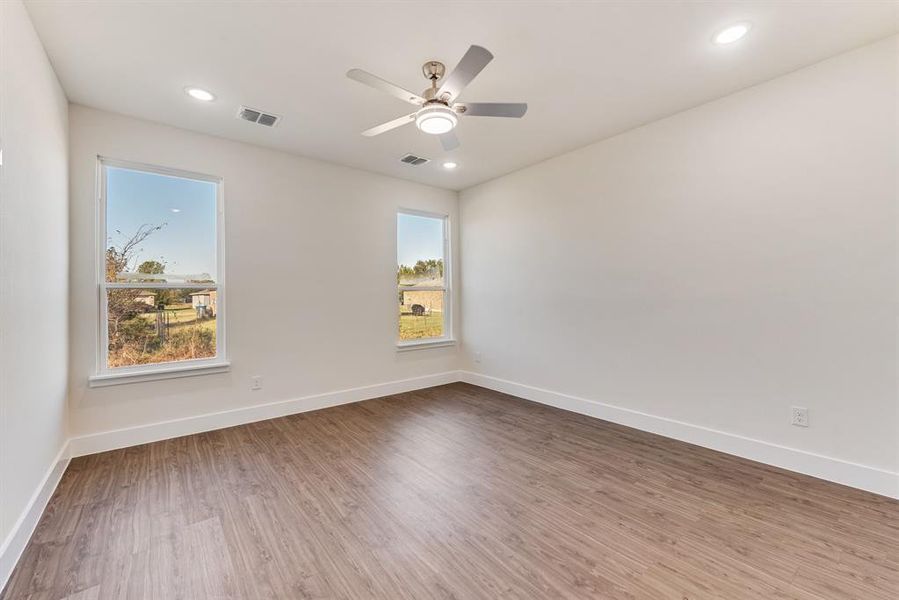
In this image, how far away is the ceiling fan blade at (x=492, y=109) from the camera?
2.29 m

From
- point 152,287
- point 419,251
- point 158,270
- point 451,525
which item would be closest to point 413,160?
point 419,251

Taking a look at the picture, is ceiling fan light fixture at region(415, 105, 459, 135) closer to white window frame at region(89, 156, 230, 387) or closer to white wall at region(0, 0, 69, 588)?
white wall at region(0, 0, 69, 588)

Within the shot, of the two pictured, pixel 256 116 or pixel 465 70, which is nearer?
pixel 465 70

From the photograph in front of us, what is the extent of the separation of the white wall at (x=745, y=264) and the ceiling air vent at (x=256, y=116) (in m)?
2.78

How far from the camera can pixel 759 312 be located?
2838 millimetres

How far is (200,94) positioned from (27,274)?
1698mm

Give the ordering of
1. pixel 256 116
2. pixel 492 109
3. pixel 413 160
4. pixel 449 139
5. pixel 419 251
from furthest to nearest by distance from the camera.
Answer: pixel 419 251 < pixel 413 160 < pixel 256 116 < pixel 449 139 < pixel 492 109

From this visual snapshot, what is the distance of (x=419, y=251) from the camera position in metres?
5.27

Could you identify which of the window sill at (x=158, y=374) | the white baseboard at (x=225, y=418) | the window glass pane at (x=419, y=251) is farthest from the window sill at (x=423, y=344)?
the window sill at (x=158, y=374)

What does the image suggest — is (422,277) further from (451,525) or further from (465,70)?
(451,525)

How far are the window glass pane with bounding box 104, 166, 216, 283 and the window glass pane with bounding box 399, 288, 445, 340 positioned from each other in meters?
2.23

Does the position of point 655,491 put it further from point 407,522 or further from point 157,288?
point 157,288

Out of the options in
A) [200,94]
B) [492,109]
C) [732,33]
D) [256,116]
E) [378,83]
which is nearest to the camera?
[378,83]

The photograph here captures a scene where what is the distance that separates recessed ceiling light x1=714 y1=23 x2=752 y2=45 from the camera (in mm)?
2214
